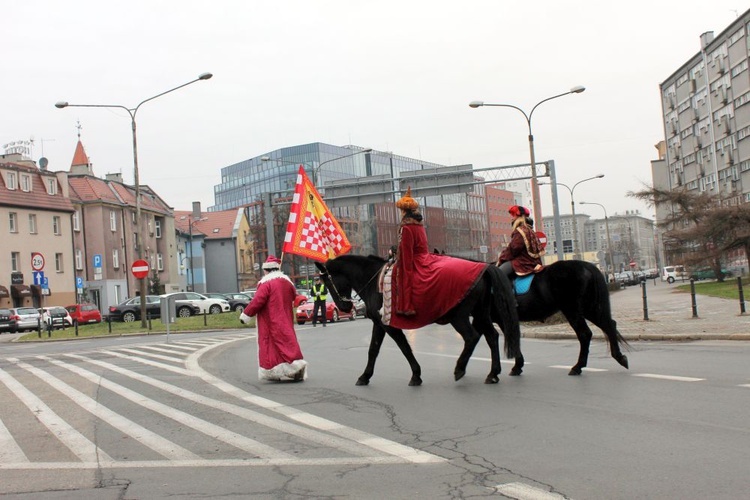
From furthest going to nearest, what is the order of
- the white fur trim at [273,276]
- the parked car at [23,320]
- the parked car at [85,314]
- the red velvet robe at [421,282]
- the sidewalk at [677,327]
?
1. the parked car at [85,314]
2. the parked car at [23,320]
3. the sidewalk at [677,327]
4. the white fur trim at [273,276]
5. the red velvet robe at [421,282]

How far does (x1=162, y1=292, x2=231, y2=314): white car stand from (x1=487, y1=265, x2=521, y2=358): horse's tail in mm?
39404

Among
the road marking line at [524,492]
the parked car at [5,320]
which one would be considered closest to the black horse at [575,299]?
the road marking line at [524,492]

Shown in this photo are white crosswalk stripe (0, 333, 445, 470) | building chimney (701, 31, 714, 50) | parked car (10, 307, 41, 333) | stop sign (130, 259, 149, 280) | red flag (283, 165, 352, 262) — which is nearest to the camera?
white crosswalk stripe (0, 333, 445, 470)

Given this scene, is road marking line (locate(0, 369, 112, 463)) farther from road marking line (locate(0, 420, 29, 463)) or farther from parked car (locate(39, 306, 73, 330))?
parked car (locate(39, 306, 73, 330))

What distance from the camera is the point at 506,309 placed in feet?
33.2

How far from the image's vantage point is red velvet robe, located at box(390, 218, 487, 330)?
10039 millimetres

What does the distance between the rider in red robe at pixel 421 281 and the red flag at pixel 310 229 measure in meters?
3.92

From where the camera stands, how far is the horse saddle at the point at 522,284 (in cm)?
1072

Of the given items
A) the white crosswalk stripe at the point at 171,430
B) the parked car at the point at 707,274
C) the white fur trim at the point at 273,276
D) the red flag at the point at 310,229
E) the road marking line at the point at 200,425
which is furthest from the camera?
the parked car at the point at 707,274

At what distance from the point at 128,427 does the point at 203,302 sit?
41.3 meters

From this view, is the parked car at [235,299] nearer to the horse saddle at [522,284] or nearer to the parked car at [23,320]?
the parked car at [23,320]

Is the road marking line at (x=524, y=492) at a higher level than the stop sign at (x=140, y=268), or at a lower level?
lower

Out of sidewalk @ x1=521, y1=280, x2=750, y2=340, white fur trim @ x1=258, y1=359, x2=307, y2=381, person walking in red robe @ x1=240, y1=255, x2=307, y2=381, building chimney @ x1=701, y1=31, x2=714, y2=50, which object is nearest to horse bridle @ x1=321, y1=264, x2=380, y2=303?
person walking in red robe @ x1=240, y1=255, x2=307, y2=381

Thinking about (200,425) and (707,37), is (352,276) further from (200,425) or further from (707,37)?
(707,37)
